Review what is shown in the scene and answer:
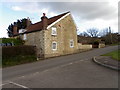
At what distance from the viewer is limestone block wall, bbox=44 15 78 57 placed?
23.8m

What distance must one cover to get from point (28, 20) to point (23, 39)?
6820 mm

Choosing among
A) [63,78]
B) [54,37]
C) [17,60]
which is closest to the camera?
[63,78]

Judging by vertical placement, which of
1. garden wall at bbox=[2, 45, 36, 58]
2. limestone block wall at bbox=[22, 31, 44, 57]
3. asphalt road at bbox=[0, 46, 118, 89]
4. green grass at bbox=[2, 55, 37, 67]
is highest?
limestone block wall at bbox=[22, 31, 44, 57]

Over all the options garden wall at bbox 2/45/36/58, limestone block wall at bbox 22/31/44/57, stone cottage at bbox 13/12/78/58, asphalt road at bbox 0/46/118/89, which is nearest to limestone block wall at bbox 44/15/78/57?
stone cottage at bbox 13/12/78/58

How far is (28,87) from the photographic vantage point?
7.95 meters

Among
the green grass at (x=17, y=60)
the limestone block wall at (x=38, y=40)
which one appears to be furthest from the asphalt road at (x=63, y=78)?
the limestone block wall at (x=38, y=40)

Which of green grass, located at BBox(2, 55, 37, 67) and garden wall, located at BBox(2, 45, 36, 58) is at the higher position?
garden wall, located at BBox(2, 45, 36, 58)

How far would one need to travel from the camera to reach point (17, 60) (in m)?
18.3

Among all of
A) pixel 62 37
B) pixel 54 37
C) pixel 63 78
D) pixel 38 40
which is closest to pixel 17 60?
pixel 38 40

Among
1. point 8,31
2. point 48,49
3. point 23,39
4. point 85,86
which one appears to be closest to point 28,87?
point 85,86

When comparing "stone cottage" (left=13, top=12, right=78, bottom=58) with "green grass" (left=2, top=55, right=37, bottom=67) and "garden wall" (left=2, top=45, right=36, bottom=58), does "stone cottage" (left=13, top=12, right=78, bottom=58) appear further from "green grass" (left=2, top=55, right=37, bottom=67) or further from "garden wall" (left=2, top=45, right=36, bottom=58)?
"green grass" (left=2, top=55, right=37, bottom=67)

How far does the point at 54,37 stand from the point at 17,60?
888cm

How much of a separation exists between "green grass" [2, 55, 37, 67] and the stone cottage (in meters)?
3.57

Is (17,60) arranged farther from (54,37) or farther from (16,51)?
(54,37)
